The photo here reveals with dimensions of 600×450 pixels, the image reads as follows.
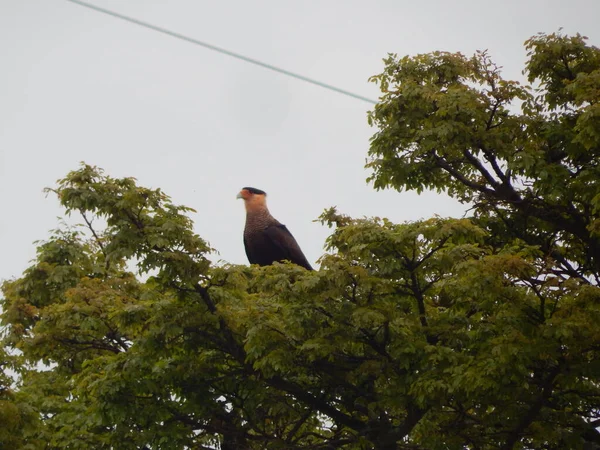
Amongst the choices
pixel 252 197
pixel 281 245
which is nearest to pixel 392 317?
pixel 281 245

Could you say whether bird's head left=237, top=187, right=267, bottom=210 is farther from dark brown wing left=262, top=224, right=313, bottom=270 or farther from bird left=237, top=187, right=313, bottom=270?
dark brown wing left=262, top=224, right=313, bottom=270

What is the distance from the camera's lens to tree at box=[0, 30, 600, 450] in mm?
9164

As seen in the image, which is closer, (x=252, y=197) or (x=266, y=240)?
(x=266, y=240)

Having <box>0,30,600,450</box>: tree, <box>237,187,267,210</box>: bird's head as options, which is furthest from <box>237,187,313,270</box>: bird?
<box>0,30,600,450</box>: tree

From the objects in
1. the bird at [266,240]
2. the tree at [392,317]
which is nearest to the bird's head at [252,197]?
the bird at [266,240]

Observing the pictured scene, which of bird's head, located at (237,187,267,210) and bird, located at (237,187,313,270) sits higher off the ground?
bird's head, located at (237,187,267,210)

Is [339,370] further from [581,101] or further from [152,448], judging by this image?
[581,101]

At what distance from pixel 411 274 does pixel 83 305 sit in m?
Answer: 4.26

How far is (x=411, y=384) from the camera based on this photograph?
934 centimetres

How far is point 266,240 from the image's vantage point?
50.7 feet

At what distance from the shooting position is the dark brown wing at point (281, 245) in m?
15.2

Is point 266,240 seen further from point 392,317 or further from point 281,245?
point 392,317

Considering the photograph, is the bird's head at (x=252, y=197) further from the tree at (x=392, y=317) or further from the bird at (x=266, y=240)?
the tree at (x=392, y=317)

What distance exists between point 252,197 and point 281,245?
1.34 meters
